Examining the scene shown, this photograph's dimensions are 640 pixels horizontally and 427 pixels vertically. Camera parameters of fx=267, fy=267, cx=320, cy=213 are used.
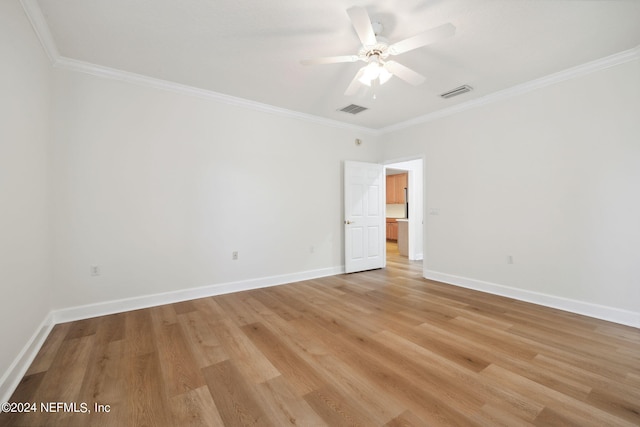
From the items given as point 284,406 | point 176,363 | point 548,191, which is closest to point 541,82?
point 548,191

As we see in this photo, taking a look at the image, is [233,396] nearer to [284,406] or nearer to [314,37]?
[284,406]

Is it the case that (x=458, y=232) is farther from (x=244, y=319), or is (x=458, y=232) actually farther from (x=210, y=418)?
(x=210, y=418)

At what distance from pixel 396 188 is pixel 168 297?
26.3 feet

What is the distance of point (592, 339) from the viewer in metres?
2.50

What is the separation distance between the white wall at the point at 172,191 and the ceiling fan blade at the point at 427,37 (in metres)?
2.61

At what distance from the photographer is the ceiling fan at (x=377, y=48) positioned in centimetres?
191

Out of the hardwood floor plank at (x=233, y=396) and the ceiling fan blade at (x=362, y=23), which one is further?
the ceiling fan blade at (x=362, y=23)

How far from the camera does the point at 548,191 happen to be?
3387 mm

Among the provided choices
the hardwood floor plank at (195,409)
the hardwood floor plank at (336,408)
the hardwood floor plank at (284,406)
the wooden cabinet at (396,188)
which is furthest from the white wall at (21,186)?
the wooden cabinet at (396,188)

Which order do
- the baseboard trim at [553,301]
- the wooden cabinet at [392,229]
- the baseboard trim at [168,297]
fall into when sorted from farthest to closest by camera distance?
the wooden cabinet at [392,229] < the baseboard trim at [168,297] < the baseboard trim at [553,301]

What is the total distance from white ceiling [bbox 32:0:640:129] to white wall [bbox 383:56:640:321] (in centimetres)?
48

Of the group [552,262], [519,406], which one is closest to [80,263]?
[519,406]

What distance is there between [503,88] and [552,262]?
2.39m

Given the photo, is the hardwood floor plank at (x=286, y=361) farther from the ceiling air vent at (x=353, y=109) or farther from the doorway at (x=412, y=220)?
the doorway at (x=412, y=220)
